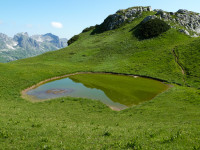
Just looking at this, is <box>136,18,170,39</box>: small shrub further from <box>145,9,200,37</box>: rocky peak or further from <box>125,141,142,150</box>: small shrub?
<box>125,141,142,150</box>: small shrub

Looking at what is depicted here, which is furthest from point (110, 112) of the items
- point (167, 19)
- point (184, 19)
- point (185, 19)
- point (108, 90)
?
point (185, 19)

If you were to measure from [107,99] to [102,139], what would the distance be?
24.2 meters

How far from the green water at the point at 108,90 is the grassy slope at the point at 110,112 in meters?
3.69

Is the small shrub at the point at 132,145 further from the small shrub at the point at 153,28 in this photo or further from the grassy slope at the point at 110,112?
the small shrub at the point at 153,28

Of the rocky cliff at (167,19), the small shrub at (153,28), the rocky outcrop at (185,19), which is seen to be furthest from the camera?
the rocky outcrop at (185,19)

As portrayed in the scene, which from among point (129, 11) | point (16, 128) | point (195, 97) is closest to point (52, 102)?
point (16, 128)

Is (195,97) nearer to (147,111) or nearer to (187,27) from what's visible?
(147,111)

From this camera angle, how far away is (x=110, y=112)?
29.7 meters

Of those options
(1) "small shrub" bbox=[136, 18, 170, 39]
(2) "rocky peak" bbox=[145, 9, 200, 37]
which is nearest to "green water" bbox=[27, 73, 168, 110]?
(1) "small shrub" bbox=[136, 18, 170, 39]

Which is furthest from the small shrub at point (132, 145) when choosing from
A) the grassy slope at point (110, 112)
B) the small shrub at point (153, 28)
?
the small shrub at point (153, 28)

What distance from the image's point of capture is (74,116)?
25.9 m

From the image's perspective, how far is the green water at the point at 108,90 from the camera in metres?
37.2

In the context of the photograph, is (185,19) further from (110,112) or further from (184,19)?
(110,112)

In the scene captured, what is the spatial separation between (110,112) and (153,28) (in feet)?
269
